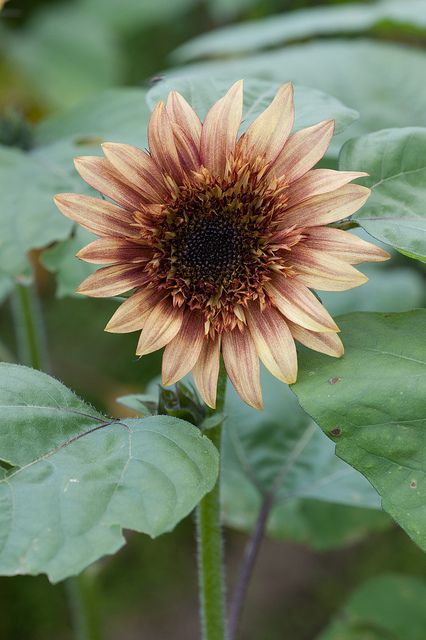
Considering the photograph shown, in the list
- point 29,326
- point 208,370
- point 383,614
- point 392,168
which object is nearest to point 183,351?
point 208,370

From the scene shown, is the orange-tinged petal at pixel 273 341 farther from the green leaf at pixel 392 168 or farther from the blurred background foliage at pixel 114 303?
the blurred background foliage at pixel 114 303

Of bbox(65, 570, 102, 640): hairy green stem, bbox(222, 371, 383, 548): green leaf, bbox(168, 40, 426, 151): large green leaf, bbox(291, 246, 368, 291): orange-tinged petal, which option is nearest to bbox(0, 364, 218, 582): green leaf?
bbox(291, 246, 368, 291): orange-tinged petal

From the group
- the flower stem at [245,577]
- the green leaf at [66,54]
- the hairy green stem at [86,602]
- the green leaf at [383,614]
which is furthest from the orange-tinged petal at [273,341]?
the green leaf at [66,54]

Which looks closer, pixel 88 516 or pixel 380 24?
pixel 88 516

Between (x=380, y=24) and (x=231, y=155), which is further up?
(x=231, y=155)

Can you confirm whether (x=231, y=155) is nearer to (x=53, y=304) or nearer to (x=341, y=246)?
(x=341, y=246)

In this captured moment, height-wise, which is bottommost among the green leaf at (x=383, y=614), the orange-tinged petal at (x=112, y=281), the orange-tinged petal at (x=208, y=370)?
the green leaf at (x=383, y=614)

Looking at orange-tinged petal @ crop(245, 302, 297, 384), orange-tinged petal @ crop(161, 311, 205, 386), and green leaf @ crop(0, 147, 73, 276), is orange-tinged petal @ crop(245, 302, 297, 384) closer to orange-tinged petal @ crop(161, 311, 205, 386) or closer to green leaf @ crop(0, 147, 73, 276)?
orange-tinged petal @ crop(161, 311, 205, 386)

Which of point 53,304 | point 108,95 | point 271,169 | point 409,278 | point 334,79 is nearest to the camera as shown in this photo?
point 271,169

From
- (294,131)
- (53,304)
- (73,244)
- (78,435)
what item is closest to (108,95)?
(73,244)
